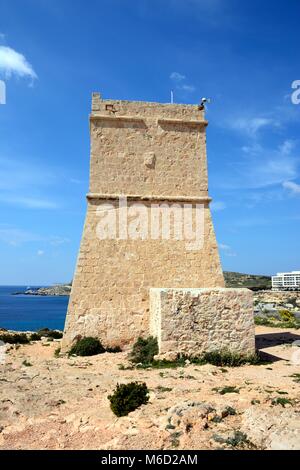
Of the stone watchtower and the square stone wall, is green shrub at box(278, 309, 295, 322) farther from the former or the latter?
the square stone wall

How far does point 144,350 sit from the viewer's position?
463 inches

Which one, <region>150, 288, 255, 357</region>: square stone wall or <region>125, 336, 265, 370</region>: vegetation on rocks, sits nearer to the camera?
<region>125, 336, 265, 370</region>: vegetation on rocks

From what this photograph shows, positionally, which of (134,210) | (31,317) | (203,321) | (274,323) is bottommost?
(31,317)

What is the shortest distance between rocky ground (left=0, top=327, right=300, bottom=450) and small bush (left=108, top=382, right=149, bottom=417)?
0.14 meters

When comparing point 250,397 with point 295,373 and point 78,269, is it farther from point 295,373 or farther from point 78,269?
point 78,269

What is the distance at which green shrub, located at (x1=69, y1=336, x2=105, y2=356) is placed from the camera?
40.4ft

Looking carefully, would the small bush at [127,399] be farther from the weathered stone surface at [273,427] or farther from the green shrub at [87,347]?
the green shrub at [87,347]

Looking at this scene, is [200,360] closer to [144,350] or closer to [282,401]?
[144,350]

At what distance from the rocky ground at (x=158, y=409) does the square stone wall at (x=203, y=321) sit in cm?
86

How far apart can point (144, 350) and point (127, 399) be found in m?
4.89

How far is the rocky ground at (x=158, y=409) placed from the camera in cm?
562

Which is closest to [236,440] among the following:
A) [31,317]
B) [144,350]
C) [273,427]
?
[273,427]

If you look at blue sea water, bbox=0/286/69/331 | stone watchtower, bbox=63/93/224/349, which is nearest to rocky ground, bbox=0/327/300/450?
stone watchtower, bbox=63/93/224/349

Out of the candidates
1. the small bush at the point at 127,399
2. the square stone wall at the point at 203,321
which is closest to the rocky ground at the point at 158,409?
the small bush at the point at 127,399
